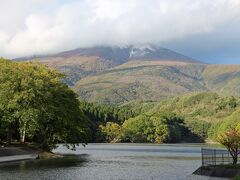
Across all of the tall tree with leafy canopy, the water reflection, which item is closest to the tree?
the water reflection

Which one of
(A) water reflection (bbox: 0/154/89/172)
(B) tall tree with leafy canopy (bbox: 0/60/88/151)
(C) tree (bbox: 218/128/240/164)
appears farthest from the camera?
(B) tall tree with leafy canopy (bbox: 0/60/88/151)

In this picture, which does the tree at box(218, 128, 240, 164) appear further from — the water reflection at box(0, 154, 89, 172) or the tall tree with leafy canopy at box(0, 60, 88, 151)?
the tall tree with leafy canopy at box(0, 60, 88, 151)

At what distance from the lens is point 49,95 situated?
99.6m

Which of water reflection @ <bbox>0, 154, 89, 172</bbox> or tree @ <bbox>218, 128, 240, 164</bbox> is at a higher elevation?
→ tree @ <bbox>218, 128, 240, 164</bbox>

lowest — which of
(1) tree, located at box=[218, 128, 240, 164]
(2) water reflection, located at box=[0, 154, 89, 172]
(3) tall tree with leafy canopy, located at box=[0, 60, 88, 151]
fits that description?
(2) water reflection, located at box=[0, 154, 89, 172]

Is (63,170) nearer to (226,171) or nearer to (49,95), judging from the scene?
(226,171)

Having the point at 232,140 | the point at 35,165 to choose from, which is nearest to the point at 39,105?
the point at 35,165

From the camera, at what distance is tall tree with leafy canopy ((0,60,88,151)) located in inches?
3780

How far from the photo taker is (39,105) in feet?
326

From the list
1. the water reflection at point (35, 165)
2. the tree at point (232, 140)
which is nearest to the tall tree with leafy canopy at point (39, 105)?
the water reflection at point (35, 165)

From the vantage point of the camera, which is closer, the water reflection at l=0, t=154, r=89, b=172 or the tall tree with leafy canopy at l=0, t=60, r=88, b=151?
the water reflection at l=0, t=154, r=89, b=172

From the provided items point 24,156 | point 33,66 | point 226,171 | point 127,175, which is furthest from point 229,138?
point 33,66

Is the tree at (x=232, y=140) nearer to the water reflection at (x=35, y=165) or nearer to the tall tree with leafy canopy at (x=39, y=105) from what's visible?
the water reflection at (x=35, y=165)

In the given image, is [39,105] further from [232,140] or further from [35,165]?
[232,140]
